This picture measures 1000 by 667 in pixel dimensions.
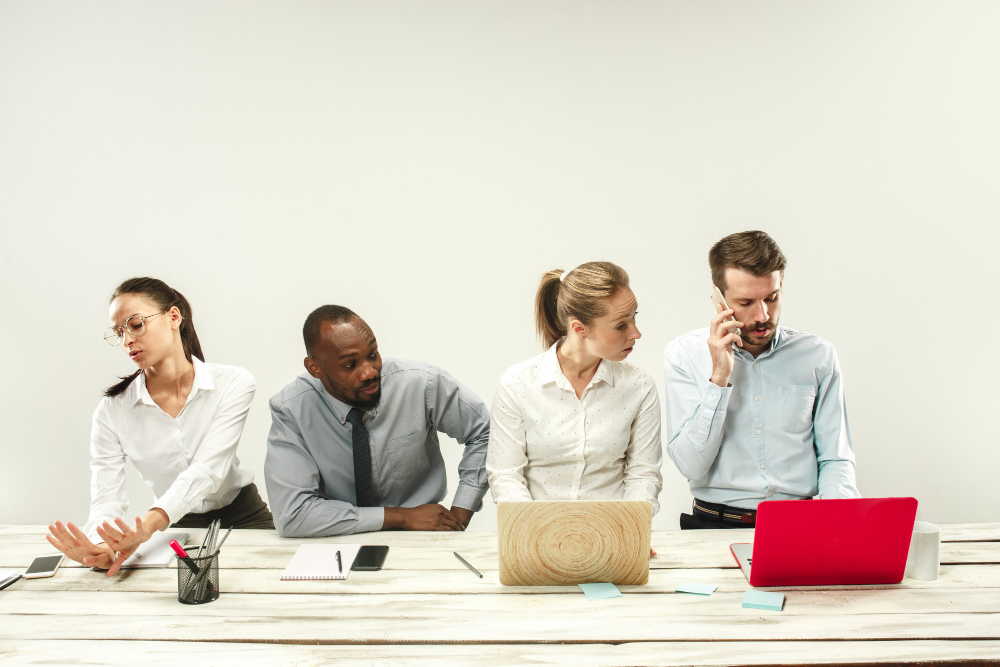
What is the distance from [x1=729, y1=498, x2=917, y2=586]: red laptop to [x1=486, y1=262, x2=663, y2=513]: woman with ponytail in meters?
0.53

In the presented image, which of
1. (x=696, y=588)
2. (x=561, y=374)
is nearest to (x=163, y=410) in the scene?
(x=561, y=374)

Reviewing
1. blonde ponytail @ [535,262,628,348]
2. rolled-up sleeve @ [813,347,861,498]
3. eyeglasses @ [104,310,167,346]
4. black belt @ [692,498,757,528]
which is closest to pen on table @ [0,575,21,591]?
eyeglasses @ [104,310,167,346]

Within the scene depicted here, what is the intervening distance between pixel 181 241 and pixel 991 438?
4.01 meters

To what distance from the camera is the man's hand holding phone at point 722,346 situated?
2031 mm

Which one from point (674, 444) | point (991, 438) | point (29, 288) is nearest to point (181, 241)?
point (29, 288)

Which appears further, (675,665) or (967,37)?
(967,37)

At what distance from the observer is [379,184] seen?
3.21 meters

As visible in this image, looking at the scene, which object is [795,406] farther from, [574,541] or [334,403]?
[334,403]

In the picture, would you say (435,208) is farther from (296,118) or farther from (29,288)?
(29,288)

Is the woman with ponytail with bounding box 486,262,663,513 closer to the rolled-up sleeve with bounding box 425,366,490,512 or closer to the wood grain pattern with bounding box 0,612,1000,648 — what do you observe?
the rolled-up sleeve with bounding box 425,366,490,512

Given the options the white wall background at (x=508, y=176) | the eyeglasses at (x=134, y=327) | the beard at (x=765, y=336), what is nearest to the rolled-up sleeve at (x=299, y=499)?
the eyeglasses at (x=134, y=327)

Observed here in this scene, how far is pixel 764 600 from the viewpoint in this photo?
1406mm

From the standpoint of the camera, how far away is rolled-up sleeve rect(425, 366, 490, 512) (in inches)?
94.1

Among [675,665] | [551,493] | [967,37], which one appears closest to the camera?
[675,665]
